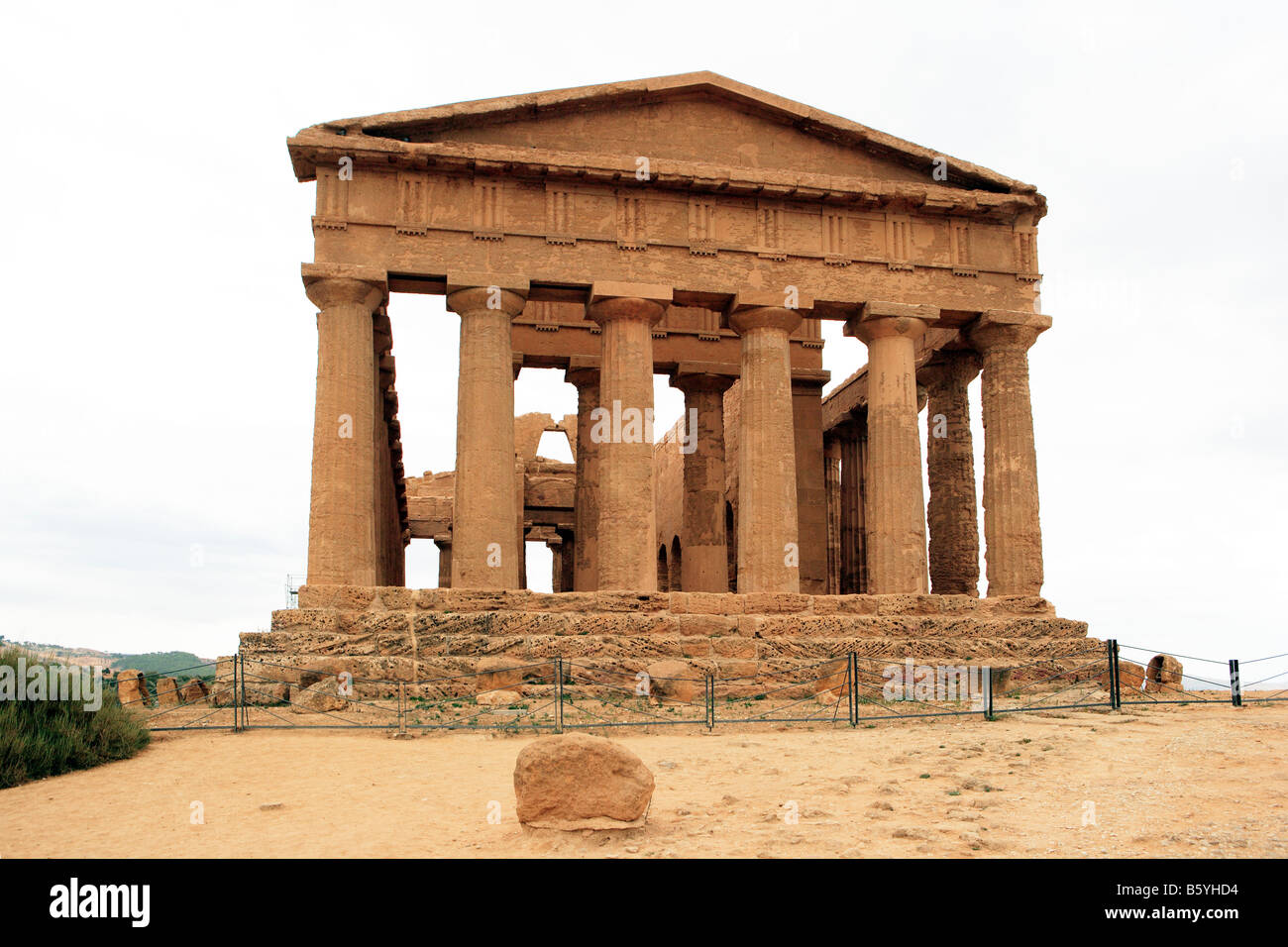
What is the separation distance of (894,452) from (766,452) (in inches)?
105

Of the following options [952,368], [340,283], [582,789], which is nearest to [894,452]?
[952,368]

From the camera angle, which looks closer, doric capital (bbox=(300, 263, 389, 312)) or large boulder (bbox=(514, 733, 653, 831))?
large boulder (bbox=(514, 733, 653, 831))

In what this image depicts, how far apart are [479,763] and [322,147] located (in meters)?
13.1

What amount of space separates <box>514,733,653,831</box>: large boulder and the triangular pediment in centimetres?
1513

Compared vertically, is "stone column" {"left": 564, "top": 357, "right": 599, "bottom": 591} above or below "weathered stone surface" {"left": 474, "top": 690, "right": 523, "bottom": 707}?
above

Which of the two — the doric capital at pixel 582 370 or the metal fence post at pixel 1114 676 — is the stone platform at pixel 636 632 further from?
the doric capital at pixel 582 370

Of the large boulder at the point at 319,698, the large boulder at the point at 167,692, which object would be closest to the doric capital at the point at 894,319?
the large boulder at the point at 319,698

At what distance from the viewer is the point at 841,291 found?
21781 millimetres

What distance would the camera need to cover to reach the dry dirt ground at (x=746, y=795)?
7762mm

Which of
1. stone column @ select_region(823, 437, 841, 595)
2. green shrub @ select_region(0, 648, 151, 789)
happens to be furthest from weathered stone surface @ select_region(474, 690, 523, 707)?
stone column @ select_region(823, 437, 841, 595)

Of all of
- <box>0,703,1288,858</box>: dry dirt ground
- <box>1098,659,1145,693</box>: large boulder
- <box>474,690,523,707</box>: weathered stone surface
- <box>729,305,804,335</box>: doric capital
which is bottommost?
<box>0,703,1288,858</box>: dry dirt ground

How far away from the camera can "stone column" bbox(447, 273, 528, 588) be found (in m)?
19.4

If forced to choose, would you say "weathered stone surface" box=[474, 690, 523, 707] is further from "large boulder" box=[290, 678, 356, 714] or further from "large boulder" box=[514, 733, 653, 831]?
"large boulder" box=[514, 733, 653, 831]

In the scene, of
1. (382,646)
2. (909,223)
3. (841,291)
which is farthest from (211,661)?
(909,223)
